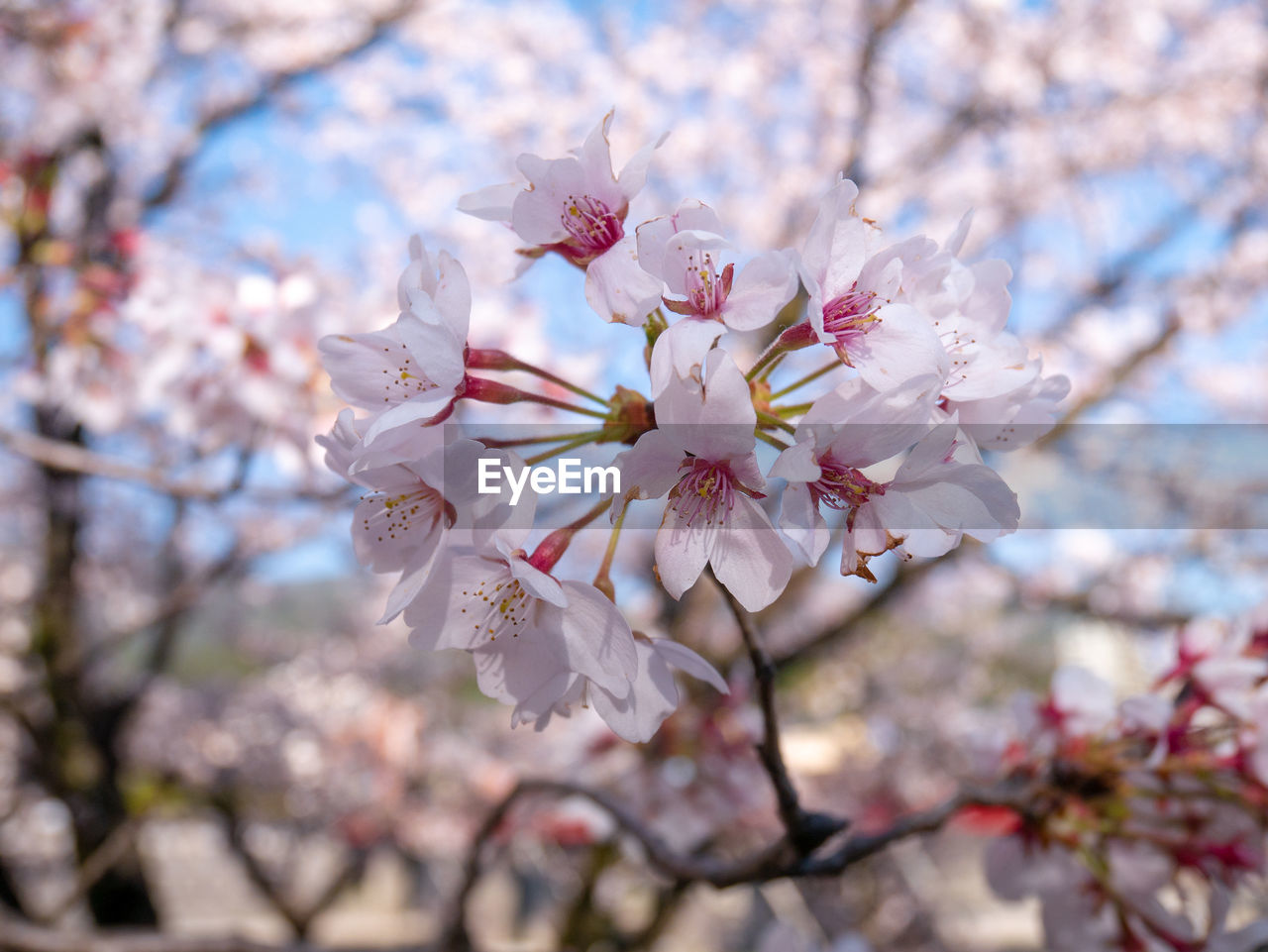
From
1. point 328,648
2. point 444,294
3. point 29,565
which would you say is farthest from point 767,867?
point 29,565

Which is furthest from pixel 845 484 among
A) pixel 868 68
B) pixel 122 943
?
pixel 868 68

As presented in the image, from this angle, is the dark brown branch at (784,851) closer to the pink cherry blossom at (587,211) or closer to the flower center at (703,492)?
the flower center at (703,492)

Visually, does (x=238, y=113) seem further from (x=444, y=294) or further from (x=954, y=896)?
(x=954, y=896)

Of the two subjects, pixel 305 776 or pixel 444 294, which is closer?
pixel 444 294

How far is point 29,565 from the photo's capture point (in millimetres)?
8953

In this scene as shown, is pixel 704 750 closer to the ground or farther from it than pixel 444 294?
closer to the ground

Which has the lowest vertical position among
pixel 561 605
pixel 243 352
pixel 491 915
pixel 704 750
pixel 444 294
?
pixel 491 915

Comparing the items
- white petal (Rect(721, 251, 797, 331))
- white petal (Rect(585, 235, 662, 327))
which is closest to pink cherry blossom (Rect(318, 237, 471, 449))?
white petal (Rect(585, 235, 662, 327))

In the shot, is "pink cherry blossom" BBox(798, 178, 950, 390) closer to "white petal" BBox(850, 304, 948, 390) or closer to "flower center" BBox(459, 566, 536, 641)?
"white petal" BBox(850, 304, 948, 390)

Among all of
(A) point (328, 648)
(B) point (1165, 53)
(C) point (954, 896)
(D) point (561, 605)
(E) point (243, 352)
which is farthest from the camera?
(A) point (328, 648)

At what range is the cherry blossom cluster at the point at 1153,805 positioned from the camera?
1.05 metres

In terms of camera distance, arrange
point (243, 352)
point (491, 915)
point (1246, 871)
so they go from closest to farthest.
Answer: point (1246, 871) → point (243, 352) → point (491, 915)

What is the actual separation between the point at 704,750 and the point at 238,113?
4.24 meters
